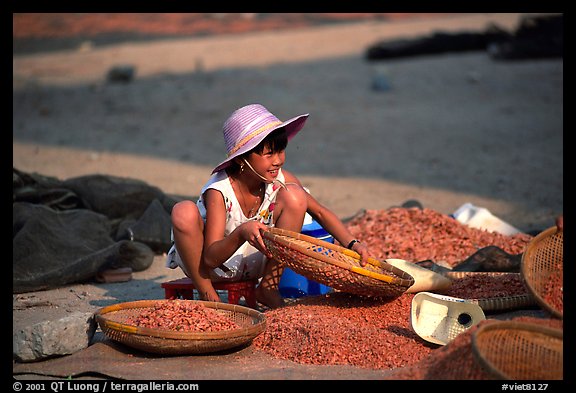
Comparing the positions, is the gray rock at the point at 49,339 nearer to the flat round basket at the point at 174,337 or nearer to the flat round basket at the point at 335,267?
the flat round basket at the point at 174,337

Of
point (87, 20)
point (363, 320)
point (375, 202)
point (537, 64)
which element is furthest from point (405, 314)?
point (87, 20)

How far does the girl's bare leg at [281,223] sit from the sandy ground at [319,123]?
2.49 feet

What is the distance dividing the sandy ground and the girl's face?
3.46 ft

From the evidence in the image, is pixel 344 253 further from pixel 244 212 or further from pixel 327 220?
pixel 244 212

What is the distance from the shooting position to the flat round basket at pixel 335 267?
366 centimetres

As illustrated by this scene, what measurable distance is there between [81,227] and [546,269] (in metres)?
3.02

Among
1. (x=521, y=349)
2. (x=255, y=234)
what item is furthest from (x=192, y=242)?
(x=521, y=349)

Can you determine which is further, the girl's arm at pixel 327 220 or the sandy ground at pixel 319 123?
the sandy ground at pixel 319 123

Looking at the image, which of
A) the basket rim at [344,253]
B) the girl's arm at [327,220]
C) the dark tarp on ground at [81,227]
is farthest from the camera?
the dark tarp on ground at [81,227]

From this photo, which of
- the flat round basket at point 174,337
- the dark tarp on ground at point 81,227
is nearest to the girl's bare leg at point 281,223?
the flat round basket at point 174,337

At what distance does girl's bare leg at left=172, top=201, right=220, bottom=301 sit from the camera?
398 centimetres

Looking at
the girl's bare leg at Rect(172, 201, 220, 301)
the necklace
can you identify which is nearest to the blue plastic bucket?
the necklace
